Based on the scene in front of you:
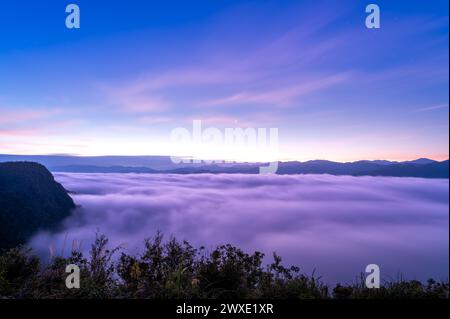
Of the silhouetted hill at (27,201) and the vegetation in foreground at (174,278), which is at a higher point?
the vegetation in foreground at (174,278)

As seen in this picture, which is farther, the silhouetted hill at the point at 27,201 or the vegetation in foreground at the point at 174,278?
the silhouetted hill at the point at 27,201

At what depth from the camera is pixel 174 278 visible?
161 inches

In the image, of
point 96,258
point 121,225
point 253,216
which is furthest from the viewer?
point 121,225

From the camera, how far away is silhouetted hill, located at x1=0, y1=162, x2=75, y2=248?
67.3 metres

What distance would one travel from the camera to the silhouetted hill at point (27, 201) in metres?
67.3

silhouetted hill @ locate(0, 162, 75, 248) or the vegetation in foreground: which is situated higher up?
the vegetation in foreground

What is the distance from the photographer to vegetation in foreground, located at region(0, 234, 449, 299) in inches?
145

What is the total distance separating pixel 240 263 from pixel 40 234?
83865 millimetres

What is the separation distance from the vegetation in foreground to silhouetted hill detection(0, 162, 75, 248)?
225 feet

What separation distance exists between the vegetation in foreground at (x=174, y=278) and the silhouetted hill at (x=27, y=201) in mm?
68601

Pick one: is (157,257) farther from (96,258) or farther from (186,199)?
(186,199)

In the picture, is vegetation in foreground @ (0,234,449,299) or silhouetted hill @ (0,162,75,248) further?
silhouetted hill @ (0,162,75,248)

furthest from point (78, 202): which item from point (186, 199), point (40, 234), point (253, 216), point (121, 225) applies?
point (253, 216)
